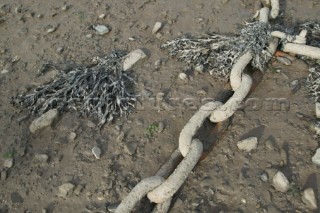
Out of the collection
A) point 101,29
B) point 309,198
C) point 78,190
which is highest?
point 101,29

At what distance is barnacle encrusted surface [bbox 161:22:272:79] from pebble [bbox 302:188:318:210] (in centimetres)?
135

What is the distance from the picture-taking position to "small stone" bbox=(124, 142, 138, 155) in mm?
3001

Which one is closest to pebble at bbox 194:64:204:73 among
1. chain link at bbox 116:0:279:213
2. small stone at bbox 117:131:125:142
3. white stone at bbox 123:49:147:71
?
chain link at bbox 116:0:279:213

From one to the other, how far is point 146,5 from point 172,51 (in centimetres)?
98

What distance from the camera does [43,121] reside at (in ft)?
10.5

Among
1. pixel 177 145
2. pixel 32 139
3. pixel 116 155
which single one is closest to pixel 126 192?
pixel 116 155

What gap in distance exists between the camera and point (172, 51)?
3785 millimetres

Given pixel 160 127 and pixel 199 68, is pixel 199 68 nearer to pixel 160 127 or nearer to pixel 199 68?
pixel 199 68

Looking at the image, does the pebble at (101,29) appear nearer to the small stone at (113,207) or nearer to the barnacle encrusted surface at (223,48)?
the barnacle encrusted surface at (223,48)

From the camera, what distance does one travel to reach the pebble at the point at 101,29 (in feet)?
13.4

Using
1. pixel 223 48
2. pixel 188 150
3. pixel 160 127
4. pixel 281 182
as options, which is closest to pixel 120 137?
pixel 160 127

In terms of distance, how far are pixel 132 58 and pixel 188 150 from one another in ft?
4.58

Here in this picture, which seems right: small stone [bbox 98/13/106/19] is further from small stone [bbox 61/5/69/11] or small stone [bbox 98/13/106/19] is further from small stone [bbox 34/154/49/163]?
small stone [bbox 34/154/49/163]

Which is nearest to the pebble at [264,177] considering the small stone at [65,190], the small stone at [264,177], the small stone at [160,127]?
the small stone at [264,177]
